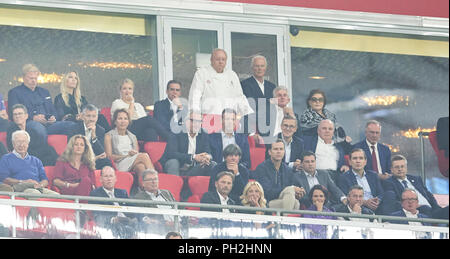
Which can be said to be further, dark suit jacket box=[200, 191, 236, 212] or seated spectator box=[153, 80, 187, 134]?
seated spectator box=[153, 80, 187, 134]

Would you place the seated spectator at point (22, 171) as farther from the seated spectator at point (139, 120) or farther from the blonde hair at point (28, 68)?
the seated spectator at point (139, 120)

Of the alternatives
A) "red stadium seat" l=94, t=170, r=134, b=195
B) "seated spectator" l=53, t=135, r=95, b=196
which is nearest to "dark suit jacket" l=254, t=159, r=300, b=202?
"red stadium seat" l=94, t=170, r=134, b=195

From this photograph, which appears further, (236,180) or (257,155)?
(257,155)

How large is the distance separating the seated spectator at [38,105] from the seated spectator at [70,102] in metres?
0.05

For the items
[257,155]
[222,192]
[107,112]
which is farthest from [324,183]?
[107,112]

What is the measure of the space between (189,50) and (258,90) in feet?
1.91

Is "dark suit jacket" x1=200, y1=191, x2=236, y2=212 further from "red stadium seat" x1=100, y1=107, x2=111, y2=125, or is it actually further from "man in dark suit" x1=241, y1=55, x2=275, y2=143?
"red stadium seat" x1=100, y1=107, x2=111, y2=125

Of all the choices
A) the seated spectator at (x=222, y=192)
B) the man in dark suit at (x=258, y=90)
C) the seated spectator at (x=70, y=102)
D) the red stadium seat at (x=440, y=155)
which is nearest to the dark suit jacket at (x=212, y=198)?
the seated spectator at (x=222, y=192)

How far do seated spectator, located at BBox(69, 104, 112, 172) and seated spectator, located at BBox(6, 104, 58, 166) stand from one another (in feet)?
0.71

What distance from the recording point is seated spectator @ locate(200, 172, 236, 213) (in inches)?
238

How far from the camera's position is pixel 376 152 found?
6.88 metres

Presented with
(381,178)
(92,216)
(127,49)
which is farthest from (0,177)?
(381,178)

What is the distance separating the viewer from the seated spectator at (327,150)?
6629 millimetres

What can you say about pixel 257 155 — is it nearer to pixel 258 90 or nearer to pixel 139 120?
pixel 258 90
